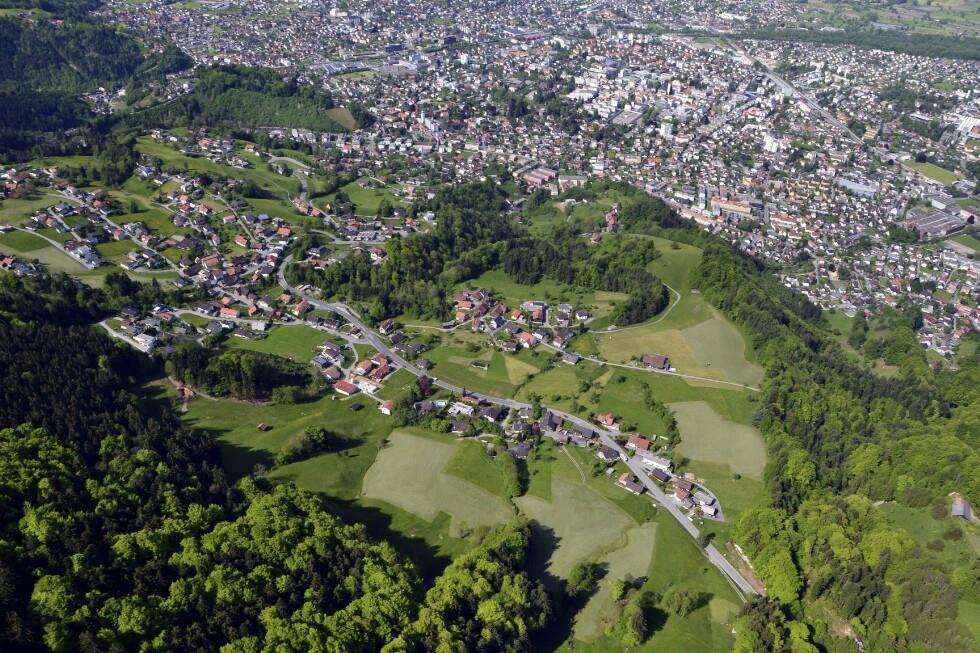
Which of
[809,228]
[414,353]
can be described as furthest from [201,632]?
[809,228]

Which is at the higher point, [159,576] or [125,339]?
[159,576]

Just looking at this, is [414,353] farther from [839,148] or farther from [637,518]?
[839,148]

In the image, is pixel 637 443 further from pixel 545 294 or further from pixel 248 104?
pixel 248 104

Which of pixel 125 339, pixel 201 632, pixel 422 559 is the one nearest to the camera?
pixel 201 632

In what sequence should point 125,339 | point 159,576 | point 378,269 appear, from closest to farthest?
1. point 159,576
2. point 125,339
3. point 378,269

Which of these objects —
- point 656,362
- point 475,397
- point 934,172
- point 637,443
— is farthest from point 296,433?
point 934,172

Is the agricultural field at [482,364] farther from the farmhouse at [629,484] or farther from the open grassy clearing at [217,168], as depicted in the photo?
the open grassy clearing at [217,168]

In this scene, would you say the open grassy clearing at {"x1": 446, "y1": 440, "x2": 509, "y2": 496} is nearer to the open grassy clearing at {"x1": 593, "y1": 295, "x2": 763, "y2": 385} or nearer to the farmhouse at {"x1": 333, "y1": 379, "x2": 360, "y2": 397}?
the farmhouse at {"x1": 333, "y1": 379, "x2": 360, "y2": 397}

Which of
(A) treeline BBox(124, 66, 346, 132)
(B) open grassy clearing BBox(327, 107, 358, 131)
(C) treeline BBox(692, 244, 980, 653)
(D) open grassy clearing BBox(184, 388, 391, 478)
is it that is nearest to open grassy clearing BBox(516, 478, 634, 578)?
(C) treeline BBox(692, 244, 980, 653)
